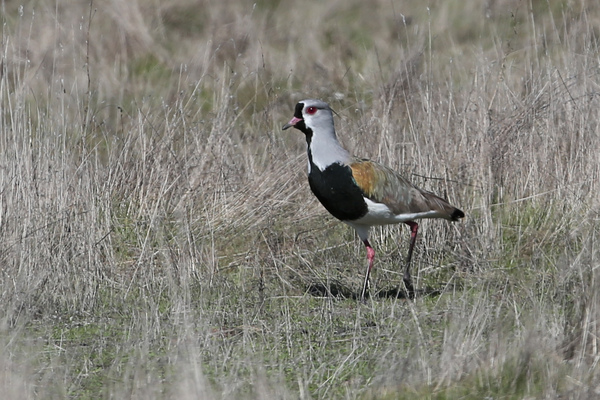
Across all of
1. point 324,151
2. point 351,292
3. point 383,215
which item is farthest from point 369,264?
point 324,151

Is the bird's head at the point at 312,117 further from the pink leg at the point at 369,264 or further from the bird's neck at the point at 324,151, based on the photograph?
the pink leg at the point at 369,264

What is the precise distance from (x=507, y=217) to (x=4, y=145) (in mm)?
3407

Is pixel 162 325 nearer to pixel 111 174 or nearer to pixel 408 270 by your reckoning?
pixel 408 270

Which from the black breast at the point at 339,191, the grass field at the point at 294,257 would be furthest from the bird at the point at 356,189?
the grass field at the point at 294,257

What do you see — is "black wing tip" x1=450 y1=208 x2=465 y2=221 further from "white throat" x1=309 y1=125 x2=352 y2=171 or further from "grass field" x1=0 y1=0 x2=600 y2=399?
"white throat" x1=309 y1=125 x2=352 y2=171

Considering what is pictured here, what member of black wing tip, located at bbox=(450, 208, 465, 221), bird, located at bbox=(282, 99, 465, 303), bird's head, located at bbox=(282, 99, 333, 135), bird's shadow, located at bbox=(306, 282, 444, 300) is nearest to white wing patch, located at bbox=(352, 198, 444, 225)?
bird, located at bbox=(282, 99, 465, 303)

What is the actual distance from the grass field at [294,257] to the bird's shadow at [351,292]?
20mm

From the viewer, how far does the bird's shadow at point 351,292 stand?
6189 mm

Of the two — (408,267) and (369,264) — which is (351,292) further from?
(408,267)

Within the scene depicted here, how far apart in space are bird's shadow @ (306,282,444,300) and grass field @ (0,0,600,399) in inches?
0.8

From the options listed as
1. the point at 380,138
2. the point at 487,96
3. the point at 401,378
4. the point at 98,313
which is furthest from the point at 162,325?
the point at 487,96

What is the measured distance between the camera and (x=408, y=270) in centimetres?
626

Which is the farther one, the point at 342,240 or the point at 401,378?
the point at 342,240

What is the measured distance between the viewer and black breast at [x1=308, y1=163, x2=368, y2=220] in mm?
6066
